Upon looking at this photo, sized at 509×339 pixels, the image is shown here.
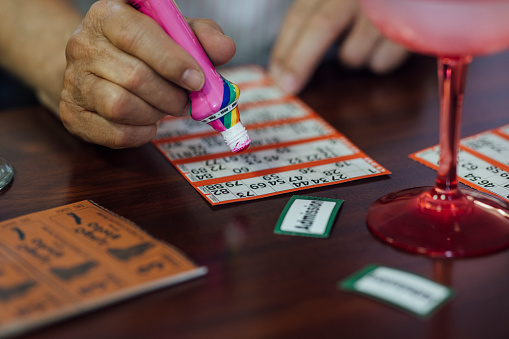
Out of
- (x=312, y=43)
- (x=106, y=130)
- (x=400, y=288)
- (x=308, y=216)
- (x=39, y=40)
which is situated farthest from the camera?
(x=312, y=43)

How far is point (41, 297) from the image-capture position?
1.32ft

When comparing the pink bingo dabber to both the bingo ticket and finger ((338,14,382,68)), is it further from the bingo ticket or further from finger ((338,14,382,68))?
finger ((338,14,382,68))

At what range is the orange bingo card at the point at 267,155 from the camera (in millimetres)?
606

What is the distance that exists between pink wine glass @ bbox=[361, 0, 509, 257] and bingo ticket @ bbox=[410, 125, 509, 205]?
0.04 meters

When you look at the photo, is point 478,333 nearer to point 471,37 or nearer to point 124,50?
point 471,37

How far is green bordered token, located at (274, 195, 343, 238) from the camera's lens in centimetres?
51

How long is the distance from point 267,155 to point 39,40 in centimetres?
41

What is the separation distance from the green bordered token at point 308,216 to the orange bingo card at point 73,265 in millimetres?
104

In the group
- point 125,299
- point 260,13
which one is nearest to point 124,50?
point 125,299

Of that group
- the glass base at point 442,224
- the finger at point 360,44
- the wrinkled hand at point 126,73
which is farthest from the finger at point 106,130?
the finger at point 360,44

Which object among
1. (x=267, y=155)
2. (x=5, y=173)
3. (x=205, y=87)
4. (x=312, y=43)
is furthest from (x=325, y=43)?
(x=5, y=173)

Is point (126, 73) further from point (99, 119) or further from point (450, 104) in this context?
point (450, 104)

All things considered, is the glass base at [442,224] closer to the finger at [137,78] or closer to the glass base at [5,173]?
the finger at [137,78]

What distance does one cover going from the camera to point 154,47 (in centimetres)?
55
